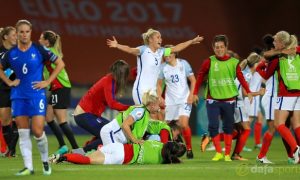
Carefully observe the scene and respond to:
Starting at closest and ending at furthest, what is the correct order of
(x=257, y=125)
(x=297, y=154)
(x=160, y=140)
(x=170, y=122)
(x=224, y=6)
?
(x=297, y=154), (x=160, y=140), (x=170, y=122), (x=257, y=125), (x=224, y=6)

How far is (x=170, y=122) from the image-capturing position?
17.9 metres

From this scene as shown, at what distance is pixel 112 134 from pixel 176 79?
11.7 ft

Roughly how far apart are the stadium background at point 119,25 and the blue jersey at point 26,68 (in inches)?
524

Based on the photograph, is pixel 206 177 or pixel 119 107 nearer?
pixel 206 177

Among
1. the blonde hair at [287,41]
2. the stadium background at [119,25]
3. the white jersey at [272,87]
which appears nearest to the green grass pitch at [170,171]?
the white jersey at [272,87]

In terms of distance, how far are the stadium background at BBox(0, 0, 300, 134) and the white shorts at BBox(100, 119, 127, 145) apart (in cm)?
1110

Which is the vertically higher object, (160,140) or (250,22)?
(250,22)

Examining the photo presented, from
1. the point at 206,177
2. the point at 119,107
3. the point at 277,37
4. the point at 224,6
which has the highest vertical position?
the point at 224,6

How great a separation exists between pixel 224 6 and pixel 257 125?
22.4 ft

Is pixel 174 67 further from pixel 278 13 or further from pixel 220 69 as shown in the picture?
pixel 278 13

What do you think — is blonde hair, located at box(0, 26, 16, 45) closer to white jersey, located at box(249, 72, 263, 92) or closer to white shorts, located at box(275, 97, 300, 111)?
white shorts, located at box(275, 97, 300, 111)

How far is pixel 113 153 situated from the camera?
45.9 ft

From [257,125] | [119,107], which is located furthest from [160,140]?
[257,125]

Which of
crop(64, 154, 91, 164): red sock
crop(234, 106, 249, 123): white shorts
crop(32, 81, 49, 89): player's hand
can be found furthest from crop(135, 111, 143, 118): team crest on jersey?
crop(234, 106, 249, 123): white shorts
